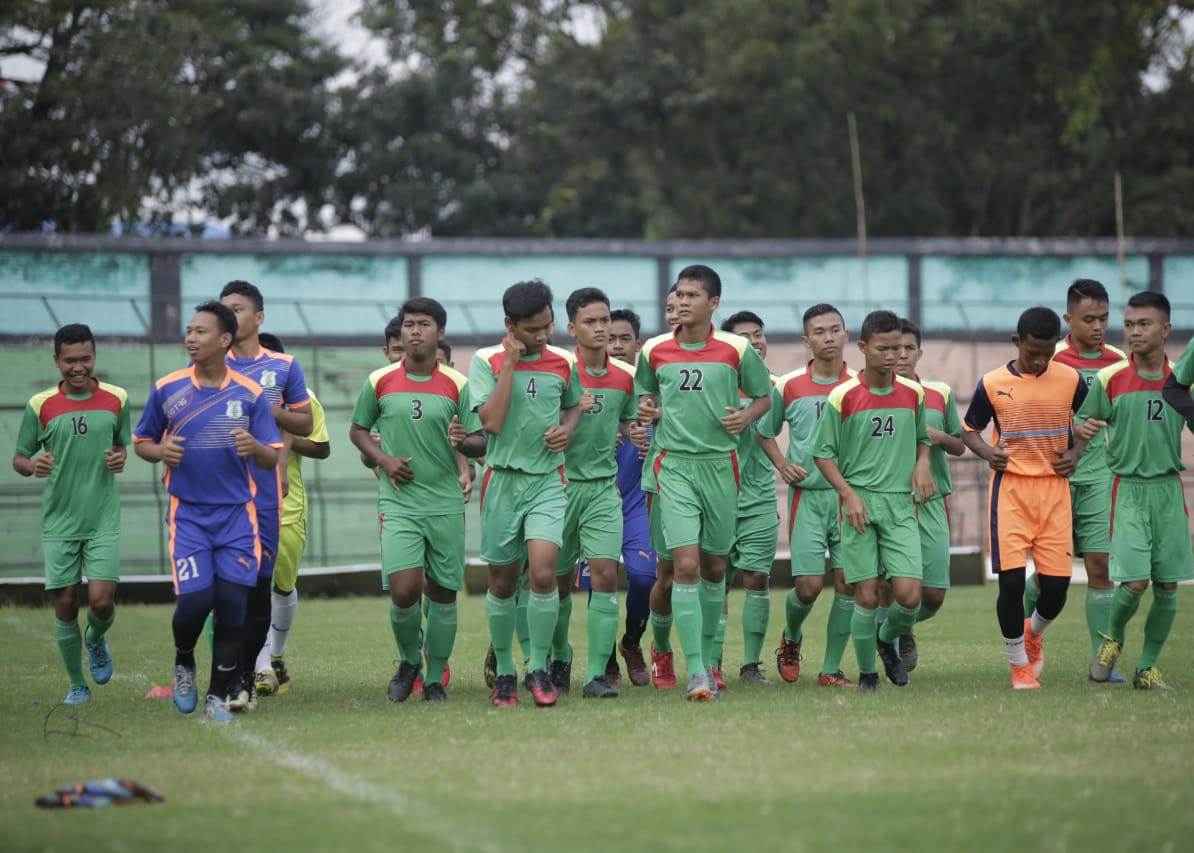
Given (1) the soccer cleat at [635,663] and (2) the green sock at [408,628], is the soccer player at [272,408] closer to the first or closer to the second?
(2) the green sock at [408,628]

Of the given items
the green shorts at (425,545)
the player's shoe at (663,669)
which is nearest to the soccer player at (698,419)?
the player's shoe at (663,669)

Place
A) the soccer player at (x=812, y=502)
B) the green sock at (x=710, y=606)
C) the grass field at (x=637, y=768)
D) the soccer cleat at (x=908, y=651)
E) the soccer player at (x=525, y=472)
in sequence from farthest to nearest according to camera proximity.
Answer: the soccer cleat at (x=908, y=651) < the soccer player at (x=812, y=502) < the green sock at (x=710, y=606) < the soccer player at (x=525, y=472) < the grass field at (x=637, y=768)

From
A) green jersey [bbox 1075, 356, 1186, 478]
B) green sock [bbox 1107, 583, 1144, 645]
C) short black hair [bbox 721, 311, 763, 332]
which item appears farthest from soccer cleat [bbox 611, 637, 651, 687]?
green jersey [bbox 1075, 356, 1186, 478]

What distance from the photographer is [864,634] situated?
985 cm

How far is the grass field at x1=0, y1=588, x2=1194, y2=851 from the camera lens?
231 inches

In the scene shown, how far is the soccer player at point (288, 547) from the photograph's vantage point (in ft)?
35.1

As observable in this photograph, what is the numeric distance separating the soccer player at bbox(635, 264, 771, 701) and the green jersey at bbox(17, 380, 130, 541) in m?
3.58

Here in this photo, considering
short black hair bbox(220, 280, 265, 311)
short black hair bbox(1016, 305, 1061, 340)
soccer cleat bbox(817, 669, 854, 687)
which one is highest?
short black hair bbox(220, 280, 265, 311)

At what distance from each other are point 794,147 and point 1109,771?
31582 mm

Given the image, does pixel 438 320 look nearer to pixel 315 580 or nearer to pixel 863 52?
pixel 315 580

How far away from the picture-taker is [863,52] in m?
36.6

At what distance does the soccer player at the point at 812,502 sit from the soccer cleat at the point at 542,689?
2.04 meters

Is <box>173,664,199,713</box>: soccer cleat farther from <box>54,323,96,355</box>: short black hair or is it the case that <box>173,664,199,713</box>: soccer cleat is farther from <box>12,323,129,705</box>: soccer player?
<box>54,323,96,355</box>: short black hair

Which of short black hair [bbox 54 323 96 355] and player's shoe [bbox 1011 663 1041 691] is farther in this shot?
short black hair [bbox 54 323 96 355]
